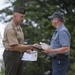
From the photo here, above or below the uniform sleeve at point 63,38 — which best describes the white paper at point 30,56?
below

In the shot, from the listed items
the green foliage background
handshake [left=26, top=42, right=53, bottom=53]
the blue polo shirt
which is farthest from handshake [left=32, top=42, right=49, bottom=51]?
the green foliage background

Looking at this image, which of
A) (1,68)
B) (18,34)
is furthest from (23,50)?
(1,68)

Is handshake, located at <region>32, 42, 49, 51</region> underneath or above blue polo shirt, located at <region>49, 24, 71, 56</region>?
underneath

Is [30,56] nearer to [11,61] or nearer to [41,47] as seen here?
[11,61]

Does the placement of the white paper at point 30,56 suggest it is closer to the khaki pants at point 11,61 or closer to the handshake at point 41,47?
the khaki pants at point 11,61

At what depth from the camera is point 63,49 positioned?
5941 mm

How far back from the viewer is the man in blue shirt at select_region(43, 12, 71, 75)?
5969 millimetres

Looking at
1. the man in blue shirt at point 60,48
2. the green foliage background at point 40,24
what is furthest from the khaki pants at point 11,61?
the green foliage background at point 40,24

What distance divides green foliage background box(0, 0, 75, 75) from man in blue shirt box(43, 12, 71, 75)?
13.7 ft

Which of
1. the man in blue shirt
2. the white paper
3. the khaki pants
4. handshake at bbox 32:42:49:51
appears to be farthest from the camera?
the white paper

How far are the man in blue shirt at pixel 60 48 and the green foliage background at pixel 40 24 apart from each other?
4161mm

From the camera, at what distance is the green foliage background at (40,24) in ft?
34.7

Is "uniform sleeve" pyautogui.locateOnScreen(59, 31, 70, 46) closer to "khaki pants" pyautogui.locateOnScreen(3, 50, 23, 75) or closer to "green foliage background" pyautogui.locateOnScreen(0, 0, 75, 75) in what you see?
"khaki pants" pyautogui.locateOnScreen(3, 50, 23, 75)

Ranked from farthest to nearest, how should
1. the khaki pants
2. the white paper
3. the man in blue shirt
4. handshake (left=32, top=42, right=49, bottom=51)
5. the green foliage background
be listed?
1. the green foliage background
2. the white paper
3. the khaki pants
4. handshake (left=32, top=42, right=49, bottom=51)
5. the man in blue shirt
